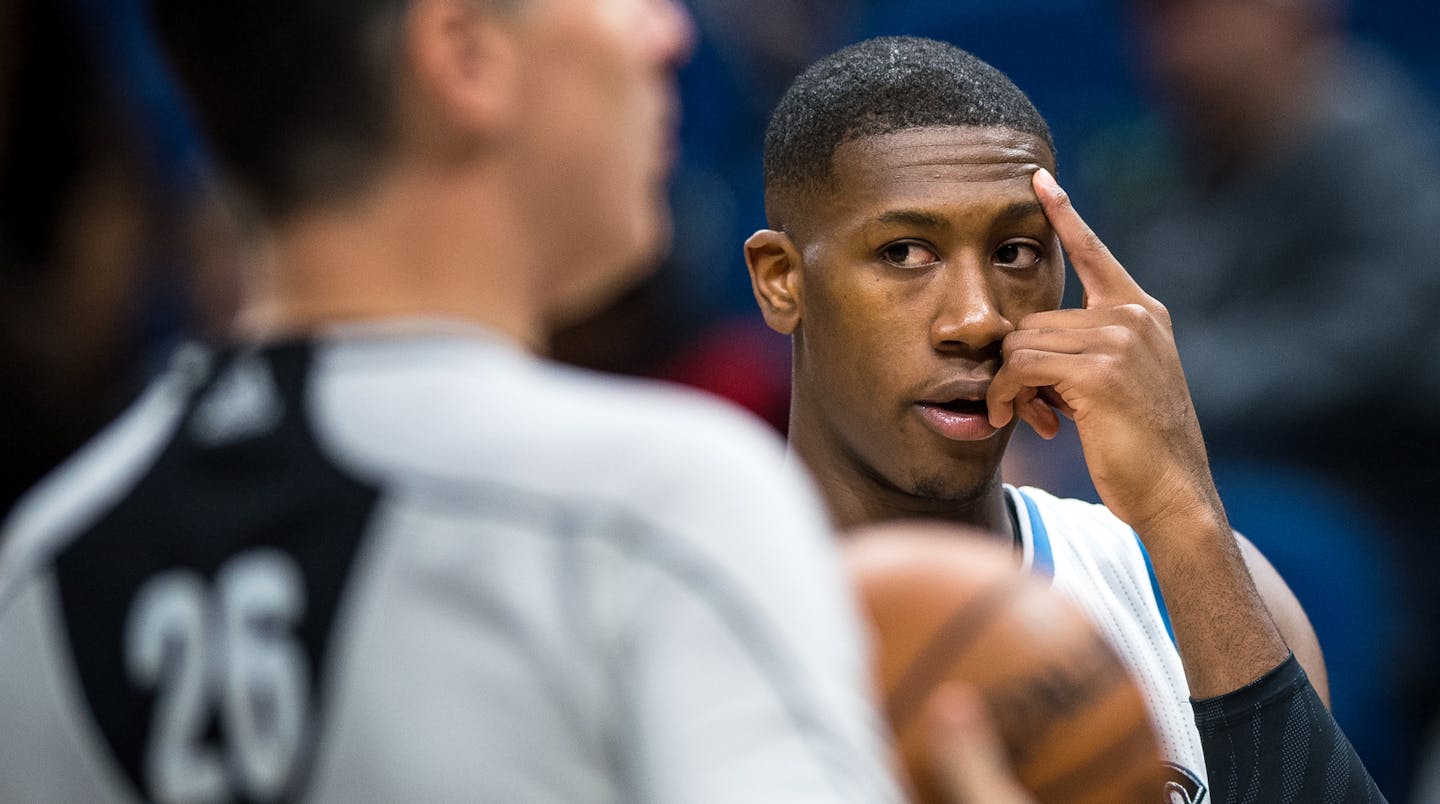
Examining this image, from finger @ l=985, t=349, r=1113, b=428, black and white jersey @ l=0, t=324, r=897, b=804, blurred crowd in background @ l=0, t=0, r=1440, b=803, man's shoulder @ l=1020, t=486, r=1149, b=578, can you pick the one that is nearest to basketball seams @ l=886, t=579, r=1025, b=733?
black and white jersey @ l=0, t=324, r=897, b=804

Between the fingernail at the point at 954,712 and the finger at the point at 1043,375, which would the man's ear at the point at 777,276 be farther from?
the fingernail at the point at 954,712

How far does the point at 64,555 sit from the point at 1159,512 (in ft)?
6.56

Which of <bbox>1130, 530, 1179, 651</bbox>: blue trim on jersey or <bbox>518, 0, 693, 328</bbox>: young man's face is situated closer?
<bbox>518, 0, 693, 328</bbox>: young man's face

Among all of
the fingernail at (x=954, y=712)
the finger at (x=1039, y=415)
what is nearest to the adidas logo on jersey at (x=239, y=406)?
the fingernail at (x=954, y=712)

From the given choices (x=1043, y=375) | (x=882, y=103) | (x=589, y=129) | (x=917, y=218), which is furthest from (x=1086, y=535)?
(x=589, y=129)

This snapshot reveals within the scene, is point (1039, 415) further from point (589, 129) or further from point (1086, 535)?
point (589, 129)

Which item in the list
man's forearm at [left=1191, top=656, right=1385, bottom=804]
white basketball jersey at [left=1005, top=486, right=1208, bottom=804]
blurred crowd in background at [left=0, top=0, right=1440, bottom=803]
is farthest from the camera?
blurred crowd in background at [left=0, top=0, right=1440, bottom=803]

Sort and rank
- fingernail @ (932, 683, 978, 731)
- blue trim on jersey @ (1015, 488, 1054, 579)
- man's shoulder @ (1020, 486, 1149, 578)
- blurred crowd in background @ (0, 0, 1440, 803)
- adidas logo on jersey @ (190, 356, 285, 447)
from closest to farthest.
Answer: adidas logo on jersey @ (190, 356, 285, 447) → fingernail @ (932, 683, 978, 731) → blue trim on jersey @ (1015, 488, 1054, 579) → man's shoulder @ (1020, 486, 1149, 578) → blurred crowd in background @ (0, 0, 1440, 803)

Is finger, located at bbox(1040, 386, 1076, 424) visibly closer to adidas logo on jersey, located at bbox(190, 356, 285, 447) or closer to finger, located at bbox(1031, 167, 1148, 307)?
finger, located at bbox(1031, 167, 1148, 307)

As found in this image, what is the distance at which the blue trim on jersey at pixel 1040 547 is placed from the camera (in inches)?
128

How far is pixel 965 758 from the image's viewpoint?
1633mm

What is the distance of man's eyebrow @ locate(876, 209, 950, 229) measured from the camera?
3.07m

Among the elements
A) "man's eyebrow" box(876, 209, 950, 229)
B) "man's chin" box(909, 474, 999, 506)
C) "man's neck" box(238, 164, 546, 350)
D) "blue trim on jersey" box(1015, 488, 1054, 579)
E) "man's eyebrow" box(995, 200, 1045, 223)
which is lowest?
"blue trim on jersey" box(1015, 488, 1054, 579)

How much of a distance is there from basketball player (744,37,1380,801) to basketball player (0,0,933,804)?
56.7 inches
